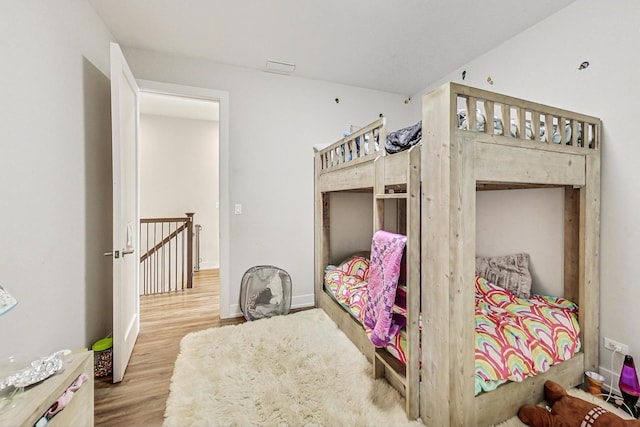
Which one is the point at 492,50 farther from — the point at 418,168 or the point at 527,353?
the point at 527,353

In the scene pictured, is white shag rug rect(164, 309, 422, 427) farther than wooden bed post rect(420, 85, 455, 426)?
Yes

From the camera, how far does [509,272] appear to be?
2100mm

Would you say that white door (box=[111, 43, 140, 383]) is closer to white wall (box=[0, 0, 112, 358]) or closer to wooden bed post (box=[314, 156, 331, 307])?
white wall (box=[0, 0, 112, 358])

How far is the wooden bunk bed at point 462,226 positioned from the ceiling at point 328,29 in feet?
3.02

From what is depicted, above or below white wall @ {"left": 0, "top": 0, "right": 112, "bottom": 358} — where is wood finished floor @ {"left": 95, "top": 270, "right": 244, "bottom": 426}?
below

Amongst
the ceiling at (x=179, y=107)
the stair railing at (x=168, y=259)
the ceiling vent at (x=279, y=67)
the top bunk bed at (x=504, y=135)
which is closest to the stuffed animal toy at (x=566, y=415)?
the top bunk bed at (x=504, y=135)

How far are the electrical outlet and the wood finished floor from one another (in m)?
2.68

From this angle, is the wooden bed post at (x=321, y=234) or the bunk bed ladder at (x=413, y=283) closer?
the bunk bed ladder at (x=413, y=283)

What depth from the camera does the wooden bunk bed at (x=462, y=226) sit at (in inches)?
48.5

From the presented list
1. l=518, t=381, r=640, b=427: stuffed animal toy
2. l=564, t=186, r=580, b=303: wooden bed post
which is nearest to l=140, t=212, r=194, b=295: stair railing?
l=518, t=381, r=640, b=427: stuffed animal toy

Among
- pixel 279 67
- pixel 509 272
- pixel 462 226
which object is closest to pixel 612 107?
pixel 509 272

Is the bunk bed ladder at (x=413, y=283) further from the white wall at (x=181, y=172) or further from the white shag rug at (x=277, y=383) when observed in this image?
the white wall at (x=181, y=172)

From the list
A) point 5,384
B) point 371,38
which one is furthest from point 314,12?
point 5,384

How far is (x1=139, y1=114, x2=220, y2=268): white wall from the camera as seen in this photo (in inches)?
179
